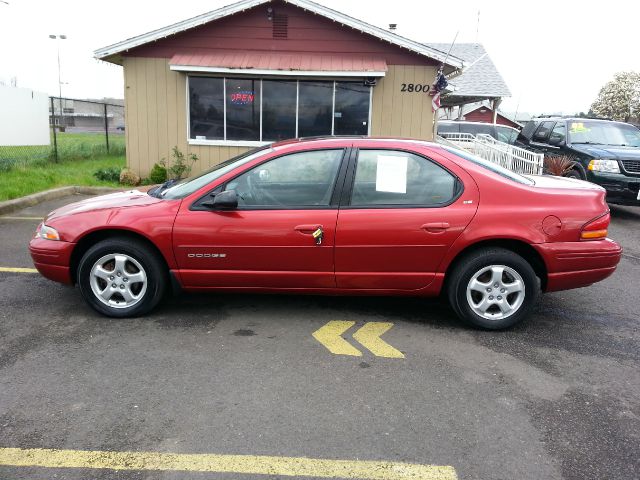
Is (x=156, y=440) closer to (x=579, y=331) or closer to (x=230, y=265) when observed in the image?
(x=230, y=265)

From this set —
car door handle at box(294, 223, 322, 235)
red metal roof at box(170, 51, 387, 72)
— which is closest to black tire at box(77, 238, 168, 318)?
car door handle at box(294, 223, 322, 235)

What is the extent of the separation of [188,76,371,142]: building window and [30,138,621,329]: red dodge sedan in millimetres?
7895

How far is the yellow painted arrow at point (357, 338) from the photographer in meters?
3.87

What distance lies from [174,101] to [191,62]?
109 centimetres

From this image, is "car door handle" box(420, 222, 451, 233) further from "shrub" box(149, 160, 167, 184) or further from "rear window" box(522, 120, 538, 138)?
"rear window" box(522, 120, 538, 138)

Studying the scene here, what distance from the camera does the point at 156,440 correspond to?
2789 millimetres

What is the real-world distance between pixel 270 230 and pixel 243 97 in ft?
27.9

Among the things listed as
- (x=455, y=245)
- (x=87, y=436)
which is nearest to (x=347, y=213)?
(x=455, y=245)

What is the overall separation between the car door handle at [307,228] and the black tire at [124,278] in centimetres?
116

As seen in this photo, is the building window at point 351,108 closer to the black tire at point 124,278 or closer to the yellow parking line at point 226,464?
the black tire at point 124,278

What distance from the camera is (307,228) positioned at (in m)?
4.13

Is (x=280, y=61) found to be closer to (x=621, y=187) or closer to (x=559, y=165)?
(x=559, y=165)

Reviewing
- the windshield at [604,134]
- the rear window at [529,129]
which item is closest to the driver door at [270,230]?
the windshield at [604,134]

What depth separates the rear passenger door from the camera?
412 cm
